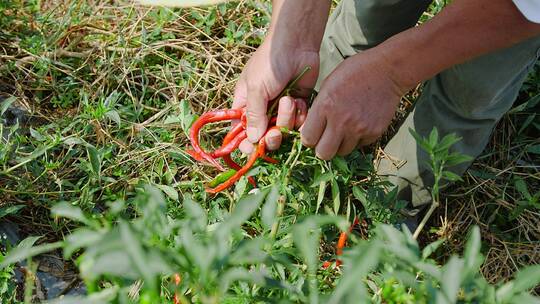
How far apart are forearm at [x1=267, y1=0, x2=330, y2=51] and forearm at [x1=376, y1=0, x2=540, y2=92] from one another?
24 cm

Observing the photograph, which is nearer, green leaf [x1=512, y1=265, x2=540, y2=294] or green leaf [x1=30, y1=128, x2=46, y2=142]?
green leaf [x1=512, y1=265, x2=540, y2=294]

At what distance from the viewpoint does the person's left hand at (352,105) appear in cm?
146

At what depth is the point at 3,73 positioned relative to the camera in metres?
2.08

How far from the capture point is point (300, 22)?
162cm

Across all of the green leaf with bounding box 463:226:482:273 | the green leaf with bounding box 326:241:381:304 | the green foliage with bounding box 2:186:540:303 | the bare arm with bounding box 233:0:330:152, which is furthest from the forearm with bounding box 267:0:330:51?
the green leaf with bounding box 326:241:381:304

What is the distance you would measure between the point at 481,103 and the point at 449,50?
0.38 meters

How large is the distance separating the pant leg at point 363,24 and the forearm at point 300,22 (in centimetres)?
24

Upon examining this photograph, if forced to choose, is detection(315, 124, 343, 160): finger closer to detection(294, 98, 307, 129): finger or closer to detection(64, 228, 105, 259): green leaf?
detection(294, 98, 307, 129): finger

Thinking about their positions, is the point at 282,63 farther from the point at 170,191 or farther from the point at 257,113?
the point at 170,191

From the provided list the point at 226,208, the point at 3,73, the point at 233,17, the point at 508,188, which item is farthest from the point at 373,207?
the point at 3,73

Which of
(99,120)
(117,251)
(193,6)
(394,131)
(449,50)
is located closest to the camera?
(117,251)

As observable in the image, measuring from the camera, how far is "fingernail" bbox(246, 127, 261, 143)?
A: 5.08ft

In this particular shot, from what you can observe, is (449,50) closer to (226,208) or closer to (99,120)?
(226,208)

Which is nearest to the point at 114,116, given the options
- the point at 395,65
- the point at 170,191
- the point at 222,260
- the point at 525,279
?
the point at 170,191
